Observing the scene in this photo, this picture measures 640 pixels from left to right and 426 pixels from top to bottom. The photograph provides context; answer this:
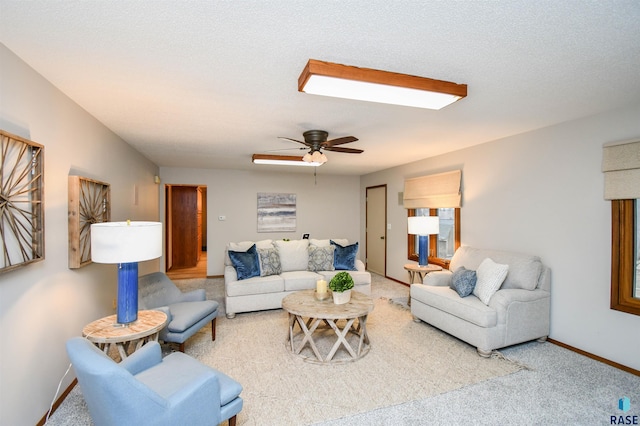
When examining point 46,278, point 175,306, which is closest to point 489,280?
point 175,306

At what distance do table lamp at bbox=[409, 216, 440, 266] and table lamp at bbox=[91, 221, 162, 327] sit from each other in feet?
11.2

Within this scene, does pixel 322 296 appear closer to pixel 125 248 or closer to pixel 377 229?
pixel 125 248

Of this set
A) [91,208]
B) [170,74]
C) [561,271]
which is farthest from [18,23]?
[561,271]

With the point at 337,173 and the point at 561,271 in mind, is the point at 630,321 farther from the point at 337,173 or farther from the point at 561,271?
the point at 337,173

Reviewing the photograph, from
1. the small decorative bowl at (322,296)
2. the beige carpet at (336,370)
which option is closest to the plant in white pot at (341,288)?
the small decorative bowl at (322,296)

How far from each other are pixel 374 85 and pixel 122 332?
2.36 meters

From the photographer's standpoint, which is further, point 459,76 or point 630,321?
point 630,321

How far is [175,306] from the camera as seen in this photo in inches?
129

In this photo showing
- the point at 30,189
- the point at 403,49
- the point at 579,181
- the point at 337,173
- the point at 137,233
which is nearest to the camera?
the point at 403,49

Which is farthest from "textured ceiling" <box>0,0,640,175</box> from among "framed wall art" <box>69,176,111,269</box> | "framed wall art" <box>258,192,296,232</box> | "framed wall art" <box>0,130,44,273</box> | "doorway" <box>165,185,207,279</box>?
"doorway" <box>165,185,207,279</box>

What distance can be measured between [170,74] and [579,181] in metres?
3.85

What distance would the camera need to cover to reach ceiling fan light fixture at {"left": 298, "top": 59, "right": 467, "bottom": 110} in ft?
5.97

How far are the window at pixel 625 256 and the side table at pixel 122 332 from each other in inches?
155

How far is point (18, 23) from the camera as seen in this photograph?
1534 mm
